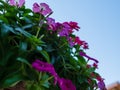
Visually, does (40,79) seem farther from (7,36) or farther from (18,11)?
(18,11)

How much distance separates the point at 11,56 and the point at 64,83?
21 centimetres

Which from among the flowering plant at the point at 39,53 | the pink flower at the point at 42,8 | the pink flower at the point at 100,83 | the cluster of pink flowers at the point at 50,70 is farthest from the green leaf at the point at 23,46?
the pink flower at the point at 100,83

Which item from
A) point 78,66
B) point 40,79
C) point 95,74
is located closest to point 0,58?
point 40,79

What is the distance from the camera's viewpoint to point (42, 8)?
4.07 feet

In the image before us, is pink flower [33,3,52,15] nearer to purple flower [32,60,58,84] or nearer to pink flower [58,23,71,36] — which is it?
pink flower [58,23,71,36]

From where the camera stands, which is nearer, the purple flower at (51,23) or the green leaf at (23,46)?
the green leaf at (23,46)

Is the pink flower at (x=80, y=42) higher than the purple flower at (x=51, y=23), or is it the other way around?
the pink flower at (x=80, y=42)

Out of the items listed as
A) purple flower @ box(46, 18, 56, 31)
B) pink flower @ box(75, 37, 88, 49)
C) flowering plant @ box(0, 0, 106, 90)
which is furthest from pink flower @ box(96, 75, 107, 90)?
purple flower @ box(46, 18, 56, 31)

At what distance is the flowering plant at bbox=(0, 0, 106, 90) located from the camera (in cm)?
97

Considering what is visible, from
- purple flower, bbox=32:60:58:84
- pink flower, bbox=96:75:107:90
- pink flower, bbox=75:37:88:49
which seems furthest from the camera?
pink flower, bbox=75:37:88:49

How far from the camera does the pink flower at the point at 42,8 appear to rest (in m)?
1.22

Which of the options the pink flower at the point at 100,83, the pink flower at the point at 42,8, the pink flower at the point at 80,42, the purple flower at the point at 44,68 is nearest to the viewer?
the purple flower at the point at 44,68

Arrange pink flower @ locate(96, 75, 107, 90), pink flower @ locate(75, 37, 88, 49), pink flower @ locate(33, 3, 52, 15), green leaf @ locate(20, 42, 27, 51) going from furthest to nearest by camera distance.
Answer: pink flower @ locate(75, 37, 88, 49) → pink flower @ locate(96, 75, 107, 90) → pink flower @ locate(33, 3, 52, 15) → green leaf @ locate(20, 42, 27, 51)

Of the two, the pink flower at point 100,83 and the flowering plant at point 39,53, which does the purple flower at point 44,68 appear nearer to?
the flowering plant at point 39,53
